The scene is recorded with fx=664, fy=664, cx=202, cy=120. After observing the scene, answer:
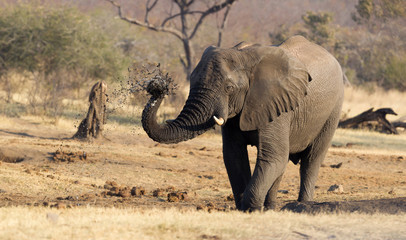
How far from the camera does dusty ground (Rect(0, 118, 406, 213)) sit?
9070 mm

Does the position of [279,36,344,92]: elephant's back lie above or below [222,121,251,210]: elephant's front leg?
above

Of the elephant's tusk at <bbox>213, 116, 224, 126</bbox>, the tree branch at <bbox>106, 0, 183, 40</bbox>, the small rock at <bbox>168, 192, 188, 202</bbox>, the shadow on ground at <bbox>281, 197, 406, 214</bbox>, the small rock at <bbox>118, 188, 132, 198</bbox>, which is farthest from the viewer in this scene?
the tree branch at <bbox>106, 0, 183, 40</bbox>

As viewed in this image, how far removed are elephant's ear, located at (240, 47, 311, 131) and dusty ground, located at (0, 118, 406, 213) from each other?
1194 mm

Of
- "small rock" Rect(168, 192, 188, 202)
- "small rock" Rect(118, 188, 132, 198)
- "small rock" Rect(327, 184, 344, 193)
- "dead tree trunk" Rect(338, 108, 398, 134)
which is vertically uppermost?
"dead tree trunk" Rect(338, 108, 398, 134)

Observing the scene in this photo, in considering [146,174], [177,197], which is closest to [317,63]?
[177,197]

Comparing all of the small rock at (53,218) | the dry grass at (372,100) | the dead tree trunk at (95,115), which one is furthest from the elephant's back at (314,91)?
the dry grass at (372,100)

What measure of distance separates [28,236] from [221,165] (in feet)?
27.9

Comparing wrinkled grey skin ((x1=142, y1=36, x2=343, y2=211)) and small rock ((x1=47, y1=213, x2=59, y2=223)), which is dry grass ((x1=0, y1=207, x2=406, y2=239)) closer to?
small rock ((x1=47, y1=213, x2=59, y2=223))

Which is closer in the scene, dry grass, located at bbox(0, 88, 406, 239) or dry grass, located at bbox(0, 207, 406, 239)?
dry grass, located at bbox(0, 207, 406, 239)

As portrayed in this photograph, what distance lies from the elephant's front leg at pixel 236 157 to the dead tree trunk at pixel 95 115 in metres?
7.29

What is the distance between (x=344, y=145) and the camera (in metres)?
18.2

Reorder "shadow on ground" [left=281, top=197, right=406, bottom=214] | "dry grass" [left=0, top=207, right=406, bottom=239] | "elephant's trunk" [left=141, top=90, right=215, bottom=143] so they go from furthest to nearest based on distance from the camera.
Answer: "shadow on ground" [left=281, top=197, right=406, bottom=214]
"elephant's trunk" [left=141, top=90, right=215, bottom=143]
"dry grass" [left=0, top=207, right=406, bottom=239]

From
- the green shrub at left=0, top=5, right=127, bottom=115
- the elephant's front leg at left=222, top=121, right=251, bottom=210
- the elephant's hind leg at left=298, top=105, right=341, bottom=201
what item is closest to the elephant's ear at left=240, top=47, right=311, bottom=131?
the elephant's front leg at left=222, top=121, right=251, bottom=210

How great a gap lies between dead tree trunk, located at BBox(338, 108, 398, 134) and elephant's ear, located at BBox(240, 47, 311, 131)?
13.8m
